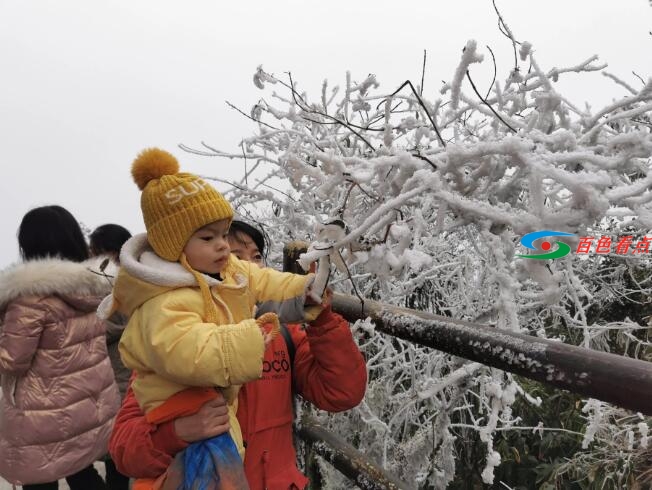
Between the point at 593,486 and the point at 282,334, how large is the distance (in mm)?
2326

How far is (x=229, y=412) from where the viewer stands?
1102 mm

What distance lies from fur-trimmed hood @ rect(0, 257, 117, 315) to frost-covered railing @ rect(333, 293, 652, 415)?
4.54 ft

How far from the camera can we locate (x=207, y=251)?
3.52ft

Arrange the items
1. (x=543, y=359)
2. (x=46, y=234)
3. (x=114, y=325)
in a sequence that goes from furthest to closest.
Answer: (x=114, y=325), (x=46, y=234), (x=543, y=359)

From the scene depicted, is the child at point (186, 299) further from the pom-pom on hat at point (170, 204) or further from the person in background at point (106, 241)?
the person in background at point (106, 241)

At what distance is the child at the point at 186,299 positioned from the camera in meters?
0.91

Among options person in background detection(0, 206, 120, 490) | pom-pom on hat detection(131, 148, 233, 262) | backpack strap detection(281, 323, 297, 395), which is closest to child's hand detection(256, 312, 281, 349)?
pom-pom on hat detection(131, 148, 233, 262)

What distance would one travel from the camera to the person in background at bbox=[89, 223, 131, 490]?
233 cm

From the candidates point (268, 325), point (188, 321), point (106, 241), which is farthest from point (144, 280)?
point (106, 241)

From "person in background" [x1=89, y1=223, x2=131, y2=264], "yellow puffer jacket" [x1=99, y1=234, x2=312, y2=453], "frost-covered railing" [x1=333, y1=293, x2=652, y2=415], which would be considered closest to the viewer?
"frost-covered railing" [x1=333, y1=293, x2=652, y2=415]

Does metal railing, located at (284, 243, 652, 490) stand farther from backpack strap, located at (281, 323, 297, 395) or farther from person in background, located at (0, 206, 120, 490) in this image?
person in background, located at (0, 206, 120, 490)

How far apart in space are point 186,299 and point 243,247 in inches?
21.3

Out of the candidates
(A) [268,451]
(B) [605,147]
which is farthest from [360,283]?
(B) [605,147]

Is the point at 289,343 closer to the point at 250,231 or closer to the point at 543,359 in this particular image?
the point at 250,231
